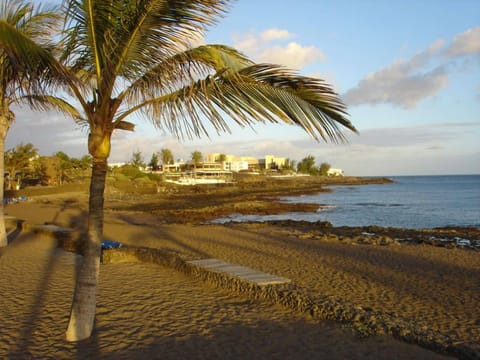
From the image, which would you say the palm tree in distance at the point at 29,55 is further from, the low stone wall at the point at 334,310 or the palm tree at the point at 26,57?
the low stone wall at the point at 334,310

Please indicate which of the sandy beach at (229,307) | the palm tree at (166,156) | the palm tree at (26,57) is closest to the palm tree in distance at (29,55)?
the palm tree at (26,57)

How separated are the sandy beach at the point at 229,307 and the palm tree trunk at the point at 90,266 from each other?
0.78 ft

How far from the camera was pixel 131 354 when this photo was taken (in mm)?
4418

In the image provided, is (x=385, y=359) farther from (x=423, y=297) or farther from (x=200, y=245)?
(x=200, y=245)

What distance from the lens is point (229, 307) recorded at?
6.06 m

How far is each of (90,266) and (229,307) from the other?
7.85 feet

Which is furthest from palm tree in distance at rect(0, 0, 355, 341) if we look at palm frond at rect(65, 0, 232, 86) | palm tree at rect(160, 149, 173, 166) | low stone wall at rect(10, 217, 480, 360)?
palm tree at rect(160, 149, 173, 166)

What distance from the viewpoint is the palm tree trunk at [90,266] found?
13.7ft

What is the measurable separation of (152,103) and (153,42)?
1.85ft

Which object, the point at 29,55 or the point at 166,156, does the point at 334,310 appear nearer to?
the point at 29,55

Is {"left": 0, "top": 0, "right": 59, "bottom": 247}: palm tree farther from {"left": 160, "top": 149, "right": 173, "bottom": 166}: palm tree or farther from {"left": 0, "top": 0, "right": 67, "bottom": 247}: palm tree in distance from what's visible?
{"left": 160, "top": 149, "right": 173, "bottom": 166}: palm tree

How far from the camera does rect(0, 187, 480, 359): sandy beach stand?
4.53m

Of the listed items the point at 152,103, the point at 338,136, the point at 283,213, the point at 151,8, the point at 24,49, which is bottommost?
the point at 283,213

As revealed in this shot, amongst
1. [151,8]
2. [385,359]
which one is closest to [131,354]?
[385,359]
